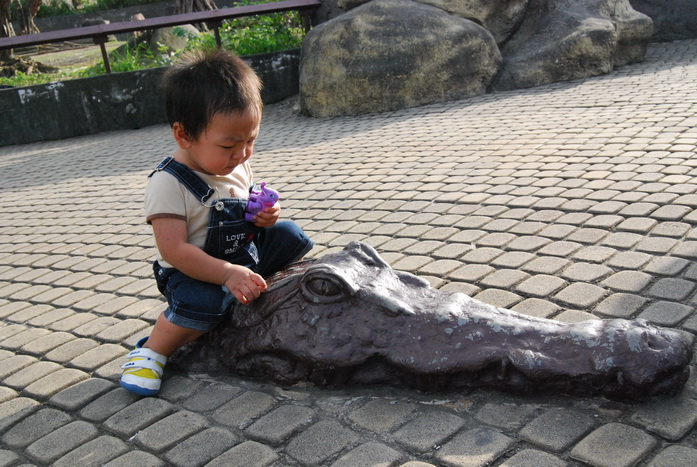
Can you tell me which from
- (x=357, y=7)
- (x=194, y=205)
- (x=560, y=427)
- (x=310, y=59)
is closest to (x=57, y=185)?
(x=310, y=59)

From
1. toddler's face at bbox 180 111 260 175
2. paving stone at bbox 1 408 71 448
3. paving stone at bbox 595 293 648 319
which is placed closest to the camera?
paving stone at bbox 1 408 71 448

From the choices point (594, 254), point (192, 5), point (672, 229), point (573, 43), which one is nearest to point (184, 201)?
point (594, 254)

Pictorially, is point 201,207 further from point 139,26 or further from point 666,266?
point 139,26

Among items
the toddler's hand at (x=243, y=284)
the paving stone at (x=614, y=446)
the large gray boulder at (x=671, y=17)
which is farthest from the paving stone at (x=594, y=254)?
the large gray boulder at (x=671, y=17)

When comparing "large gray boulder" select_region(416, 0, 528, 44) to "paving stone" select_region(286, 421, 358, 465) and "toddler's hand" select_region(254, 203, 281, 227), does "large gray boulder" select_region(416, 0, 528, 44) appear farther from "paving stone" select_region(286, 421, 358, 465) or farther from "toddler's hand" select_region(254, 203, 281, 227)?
"paving stone" select_region(286, 421, 358, 465)

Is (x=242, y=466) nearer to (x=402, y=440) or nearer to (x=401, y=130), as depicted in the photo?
(x=402, y=440)

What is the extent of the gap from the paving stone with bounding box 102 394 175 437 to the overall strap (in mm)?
829

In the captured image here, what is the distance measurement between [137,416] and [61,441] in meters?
0.28

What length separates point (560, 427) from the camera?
2.30m

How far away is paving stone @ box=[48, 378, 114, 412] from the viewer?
Result: 9.55 feet

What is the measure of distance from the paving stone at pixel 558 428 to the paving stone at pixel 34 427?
1.75 meters

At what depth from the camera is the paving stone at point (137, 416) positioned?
267 centimetres

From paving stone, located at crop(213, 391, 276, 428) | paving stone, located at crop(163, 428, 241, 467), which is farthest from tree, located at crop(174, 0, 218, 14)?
paving stone, located at crop(163, 428, 241, 467)

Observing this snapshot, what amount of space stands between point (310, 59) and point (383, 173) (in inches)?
146
